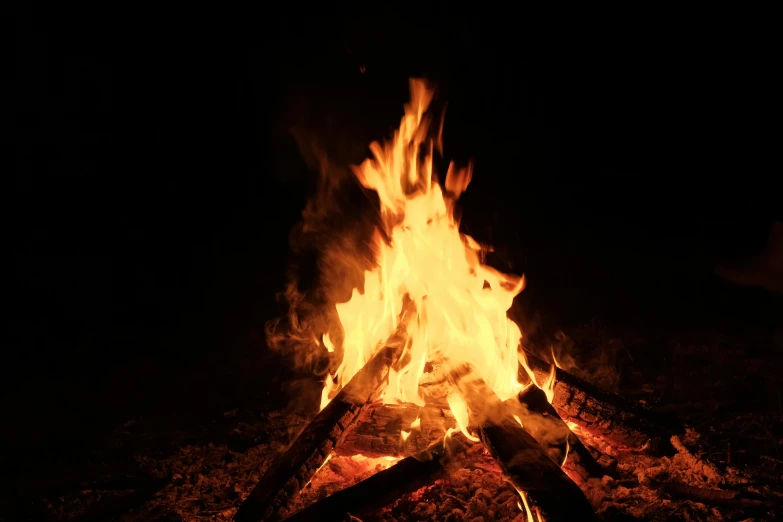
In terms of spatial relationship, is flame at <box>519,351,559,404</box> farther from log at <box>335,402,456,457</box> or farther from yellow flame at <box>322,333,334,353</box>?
yellow flame at <box>322,333,334,353</box>

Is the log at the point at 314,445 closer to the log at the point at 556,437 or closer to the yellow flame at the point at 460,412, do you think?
the yellow flame at the point at 460,412

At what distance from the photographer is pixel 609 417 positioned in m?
3.19

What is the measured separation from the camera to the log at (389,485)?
8.57ft

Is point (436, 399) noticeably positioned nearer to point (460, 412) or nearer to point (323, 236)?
point (460, 412)

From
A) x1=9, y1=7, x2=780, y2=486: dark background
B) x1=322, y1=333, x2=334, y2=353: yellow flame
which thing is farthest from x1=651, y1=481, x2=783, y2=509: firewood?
x1=9, y1=7, x2=780, y2=486: dark background

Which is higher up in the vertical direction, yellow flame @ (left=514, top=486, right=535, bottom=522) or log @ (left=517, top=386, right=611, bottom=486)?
log @ (left=517, top=386, right=611, bottom=486)

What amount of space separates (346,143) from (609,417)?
600cm

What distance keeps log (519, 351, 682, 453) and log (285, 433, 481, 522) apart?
0.73 meters

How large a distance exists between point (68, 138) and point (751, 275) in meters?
8.52

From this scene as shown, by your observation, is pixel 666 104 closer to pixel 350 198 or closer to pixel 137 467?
pixel 350 198

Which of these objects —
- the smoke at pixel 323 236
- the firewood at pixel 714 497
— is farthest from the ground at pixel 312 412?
the smoke at pixel 323 236

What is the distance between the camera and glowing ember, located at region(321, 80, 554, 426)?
361 cm

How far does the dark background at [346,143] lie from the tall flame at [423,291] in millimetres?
2579

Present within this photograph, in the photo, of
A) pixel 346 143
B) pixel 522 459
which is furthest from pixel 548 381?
pixel 346 143
